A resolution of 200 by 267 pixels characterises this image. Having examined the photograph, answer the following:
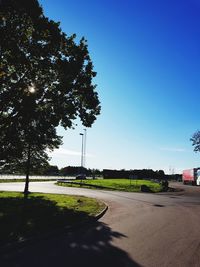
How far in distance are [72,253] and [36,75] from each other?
14175mm

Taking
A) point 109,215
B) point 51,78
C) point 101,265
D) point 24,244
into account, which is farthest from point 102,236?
point 51,78

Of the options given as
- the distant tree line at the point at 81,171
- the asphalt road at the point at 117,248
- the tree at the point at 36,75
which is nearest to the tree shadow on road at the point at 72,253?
the asphalt road at the point at 117,248

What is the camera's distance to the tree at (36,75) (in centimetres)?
1739

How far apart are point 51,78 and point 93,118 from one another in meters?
4.34

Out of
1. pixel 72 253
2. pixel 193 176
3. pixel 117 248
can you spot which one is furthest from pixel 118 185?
pixel 72 253

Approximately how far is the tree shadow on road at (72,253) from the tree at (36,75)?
34.2 ft

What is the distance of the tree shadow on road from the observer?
7230mm

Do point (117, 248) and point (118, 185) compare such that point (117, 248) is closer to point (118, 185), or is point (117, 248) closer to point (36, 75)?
point (36, 75)

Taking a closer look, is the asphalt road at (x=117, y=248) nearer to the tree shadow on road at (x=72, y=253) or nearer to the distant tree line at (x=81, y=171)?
the tree shadow on road at (x=72, y=253)

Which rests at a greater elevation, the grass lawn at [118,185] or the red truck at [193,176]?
the red truck at [193,176]

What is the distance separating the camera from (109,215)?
1644 cm

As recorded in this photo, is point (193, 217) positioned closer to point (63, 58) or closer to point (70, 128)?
point (70, 128)

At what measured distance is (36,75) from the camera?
20.0 metres

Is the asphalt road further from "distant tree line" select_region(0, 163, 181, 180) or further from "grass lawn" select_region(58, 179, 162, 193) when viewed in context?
"grass lawn" select_region(58, 179, 162, 193)
